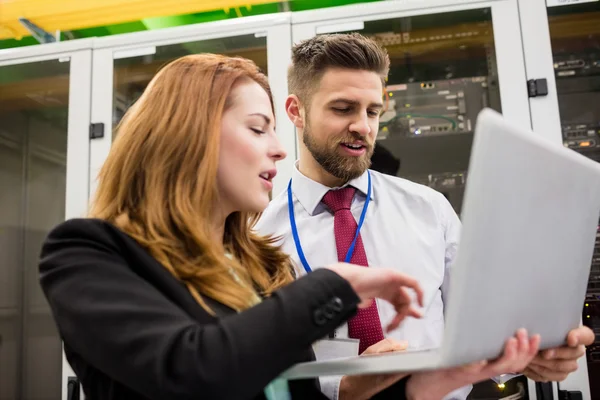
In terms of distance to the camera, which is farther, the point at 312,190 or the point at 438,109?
the point at 438,109

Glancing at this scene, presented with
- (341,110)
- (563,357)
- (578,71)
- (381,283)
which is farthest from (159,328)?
(578,71)

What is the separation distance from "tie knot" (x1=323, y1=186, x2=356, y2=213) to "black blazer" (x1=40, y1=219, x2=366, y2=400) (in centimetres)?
88

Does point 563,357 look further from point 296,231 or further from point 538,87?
point 538,87

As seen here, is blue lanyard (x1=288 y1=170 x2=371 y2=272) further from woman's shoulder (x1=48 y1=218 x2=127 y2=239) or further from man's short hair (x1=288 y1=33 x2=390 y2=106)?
woman's shoulder (x1=48 y1=218 x2=127 y2=239)

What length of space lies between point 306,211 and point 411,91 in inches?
32.8

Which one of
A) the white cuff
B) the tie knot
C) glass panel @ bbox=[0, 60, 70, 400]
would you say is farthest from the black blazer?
glass panel @ bbox=[0, 60, 70, 400]

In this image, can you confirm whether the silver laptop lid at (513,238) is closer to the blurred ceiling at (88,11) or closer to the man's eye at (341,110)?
the man's eye at (341,110)

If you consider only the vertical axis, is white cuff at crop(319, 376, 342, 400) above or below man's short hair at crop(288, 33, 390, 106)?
below

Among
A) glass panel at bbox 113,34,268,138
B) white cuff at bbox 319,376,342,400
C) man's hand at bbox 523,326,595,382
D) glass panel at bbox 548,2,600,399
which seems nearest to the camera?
man's hand at bbox 523,326,595,382

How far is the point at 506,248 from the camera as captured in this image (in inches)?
27.4

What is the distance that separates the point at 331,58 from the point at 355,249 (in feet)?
2.12

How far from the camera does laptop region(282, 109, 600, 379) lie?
0.64 m

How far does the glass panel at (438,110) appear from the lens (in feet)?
7.02

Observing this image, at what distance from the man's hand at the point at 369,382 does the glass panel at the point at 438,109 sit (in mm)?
1099
